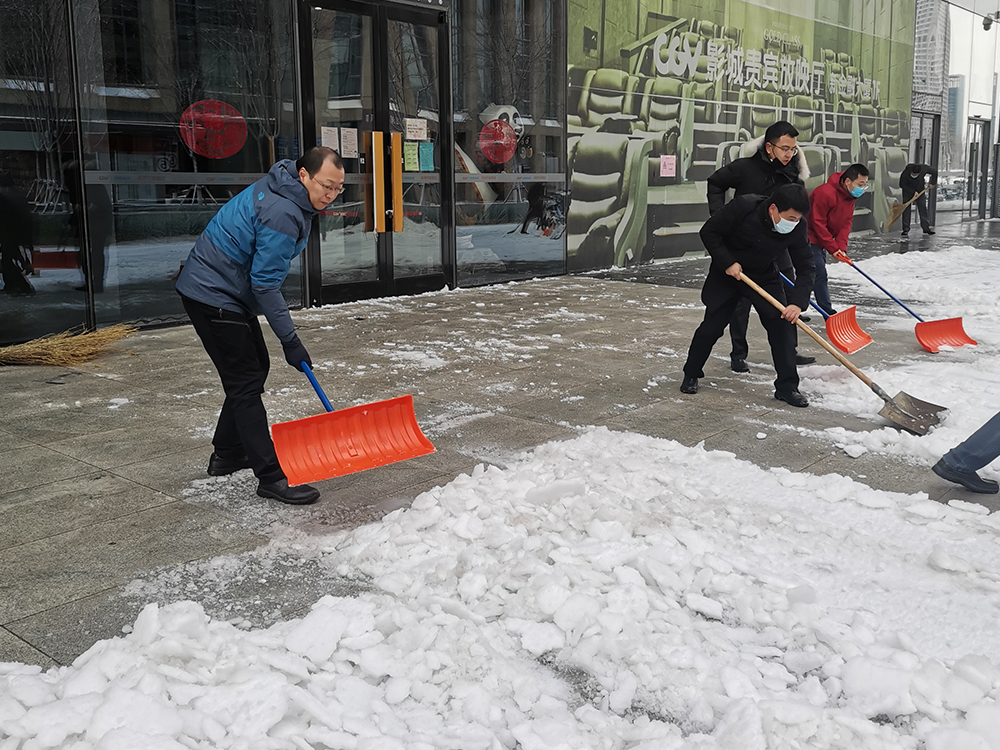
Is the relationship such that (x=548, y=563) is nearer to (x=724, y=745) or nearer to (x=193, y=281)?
(x=724, y=745)

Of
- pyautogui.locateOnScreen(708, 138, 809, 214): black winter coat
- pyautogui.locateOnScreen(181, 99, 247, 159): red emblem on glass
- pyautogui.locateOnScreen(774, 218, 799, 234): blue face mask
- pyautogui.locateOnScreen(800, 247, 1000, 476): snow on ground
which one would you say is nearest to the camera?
pyautogui.locateOnScreen(800, 247, 1000, 476): snow on ground

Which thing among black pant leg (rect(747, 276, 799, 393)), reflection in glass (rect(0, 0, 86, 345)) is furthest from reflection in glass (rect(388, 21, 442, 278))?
black pant leg (rect(747, 276, 799, 393))

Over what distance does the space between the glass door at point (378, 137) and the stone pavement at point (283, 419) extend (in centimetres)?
119

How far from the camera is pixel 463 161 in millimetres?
12961

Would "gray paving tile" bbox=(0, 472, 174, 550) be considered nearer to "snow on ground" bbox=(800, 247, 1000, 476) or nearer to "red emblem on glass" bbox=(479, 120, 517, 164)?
"snow on ground" bbox=(800, 247, 1000, 476)

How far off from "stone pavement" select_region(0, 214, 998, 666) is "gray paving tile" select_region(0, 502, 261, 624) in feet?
0.04

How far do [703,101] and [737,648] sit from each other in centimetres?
1520

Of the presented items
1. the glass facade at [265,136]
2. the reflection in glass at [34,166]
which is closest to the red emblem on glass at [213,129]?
the glass facade at [265,136]

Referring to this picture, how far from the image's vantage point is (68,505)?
15.6 ft

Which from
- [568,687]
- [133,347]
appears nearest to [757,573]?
[568,687]

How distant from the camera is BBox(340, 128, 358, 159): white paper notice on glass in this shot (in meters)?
11.4

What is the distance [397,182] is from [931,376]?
22.3 ft

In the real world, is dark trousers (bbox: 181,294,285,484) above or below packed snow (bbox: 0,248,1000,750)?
above

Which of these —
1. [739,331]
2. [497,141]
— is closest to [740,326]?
[739,331]
